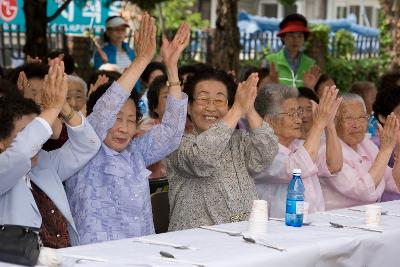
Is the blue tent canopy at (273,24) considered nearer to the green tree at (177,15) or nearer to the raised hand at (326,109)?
the green tree at (177,15)

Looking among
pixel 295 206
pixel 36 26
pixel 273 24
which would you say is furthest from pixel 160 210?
pixel 273 24

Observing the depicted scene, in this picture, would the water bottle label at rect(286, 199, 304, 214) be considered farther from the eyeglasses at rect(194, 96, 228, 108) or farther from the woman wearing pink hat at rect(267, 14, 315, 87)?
the woman wearing pink hat at rect(267, 14, 315, 87)

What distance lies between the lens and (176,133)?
521 centimetres

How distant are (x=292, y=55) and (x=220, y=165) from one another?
17.7 ft

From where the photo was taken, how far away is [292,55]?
10562mm

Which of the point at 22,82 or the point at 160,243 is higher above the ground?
the point at 22,82

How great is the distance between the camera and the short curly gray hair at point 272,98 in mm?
6000

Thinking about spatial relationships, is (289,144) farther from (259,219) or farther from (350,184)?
(259,219)

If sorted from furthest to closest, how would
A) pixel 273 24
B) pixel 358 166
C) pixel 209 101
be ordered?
pixel 273 24 → pixel 358 166 → pixel 209 101

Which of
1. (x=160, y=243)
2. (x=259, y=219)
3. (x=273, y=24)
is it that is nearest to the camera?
(x=160, y=243)

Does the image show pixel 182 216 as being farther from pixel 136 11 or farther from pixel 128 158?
pixel 136 11

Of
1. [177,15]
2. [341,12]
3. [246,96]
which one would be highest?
[246,96]


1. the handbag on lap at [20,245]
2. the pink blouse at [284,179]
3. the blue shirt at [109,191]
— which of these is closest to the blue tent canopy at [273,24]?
the pink blouse at [284,179]

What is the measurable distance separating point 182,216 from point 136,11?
14947 millimetres
